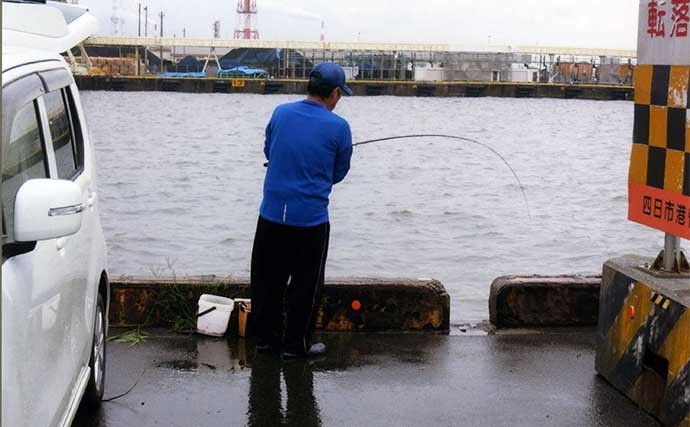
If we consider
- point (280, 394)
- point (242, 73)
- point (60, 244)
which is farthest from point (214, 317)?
point (242, 73)

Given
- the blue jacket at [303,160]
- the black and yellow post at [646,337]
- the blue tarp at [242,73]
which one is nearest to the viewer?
the black and yellow post at [646,337]

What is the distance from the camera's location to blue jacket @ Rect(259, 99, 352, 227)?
5262 mm

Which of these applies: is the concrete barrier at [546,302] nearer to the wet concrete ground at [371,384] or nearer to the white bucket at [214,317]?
the wet concrete ground at [371,384]

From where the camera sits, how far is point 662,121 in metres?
4.94

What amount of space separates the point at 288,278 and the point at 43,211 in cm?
300

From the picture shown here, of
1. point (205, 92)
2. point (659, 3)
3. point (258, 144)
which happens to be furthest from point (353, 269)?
point (205, 92)

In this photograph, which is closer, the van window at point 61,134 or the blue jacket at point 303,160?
the van window at point 61,134

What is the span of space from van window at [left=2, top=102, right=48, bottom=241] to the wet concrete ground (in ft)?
5.14

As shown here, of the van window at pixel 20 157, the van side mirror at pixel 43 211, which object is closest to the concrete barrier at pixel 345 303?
the van window at pixel 20 157

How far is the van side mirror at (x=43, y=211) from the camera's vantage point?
8.93 feet

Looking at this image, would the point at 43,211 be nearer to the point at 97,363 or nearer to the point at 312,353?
the point at 97,363

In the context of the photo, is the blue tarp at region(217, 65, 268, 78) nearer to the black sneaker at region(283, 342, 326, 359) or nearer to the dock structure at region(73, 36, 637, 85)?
the dock structure at region(73, 36, 637, 85)

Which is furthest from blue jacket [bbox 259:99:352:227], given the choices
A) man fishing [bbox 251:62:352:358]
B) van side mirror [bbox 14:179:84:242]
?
van side mirror [bbox 14:179:84:242]

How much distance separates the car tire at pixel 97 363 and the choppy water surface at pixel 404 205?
9.56ft
